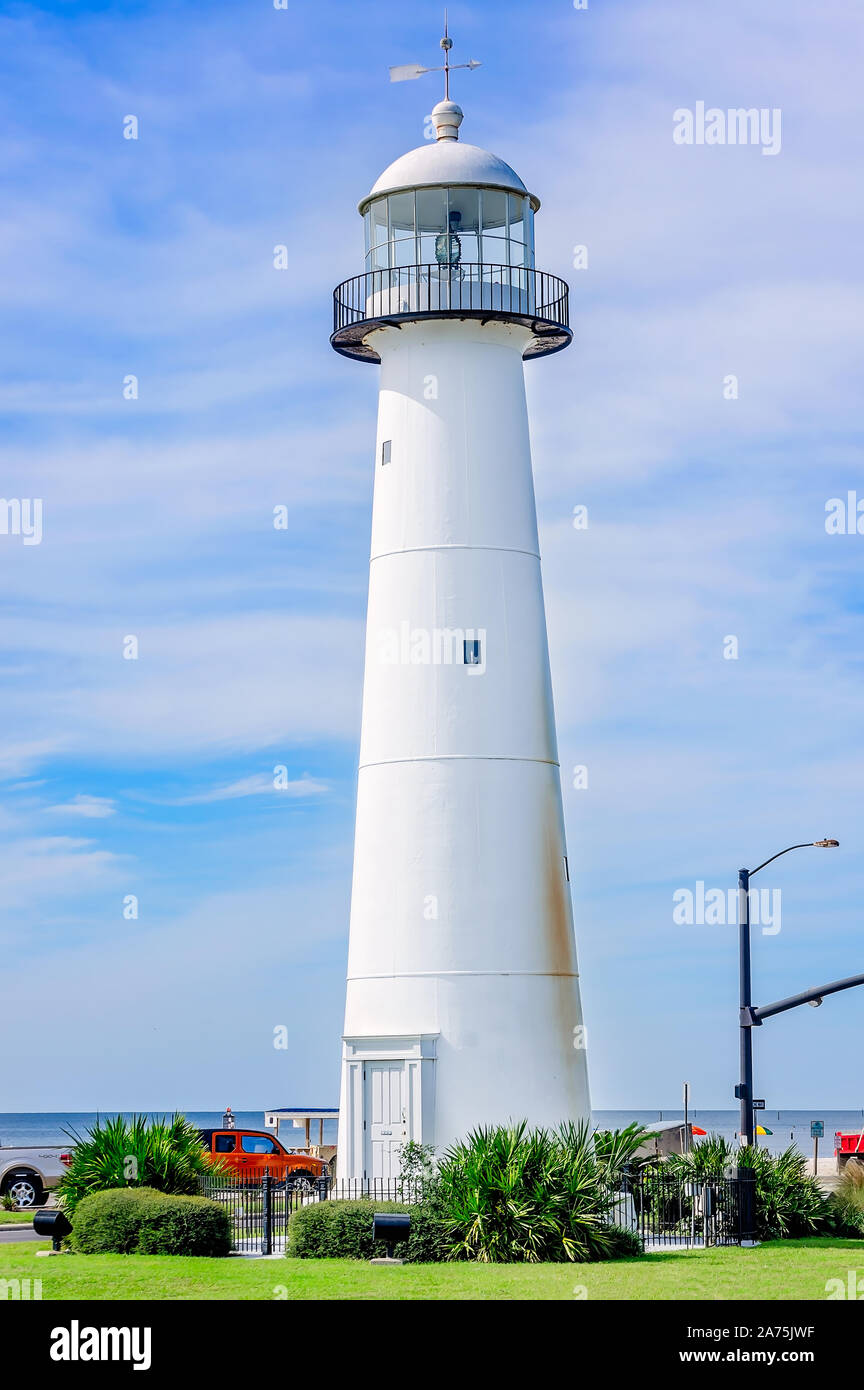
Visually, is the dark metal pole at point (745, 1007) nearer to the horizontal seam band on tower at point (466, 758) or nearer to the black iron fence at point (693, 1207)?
the black iron fence at point (693, 1207)

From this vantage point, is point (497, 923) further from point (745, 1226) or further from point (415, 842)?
point (745, 1226)

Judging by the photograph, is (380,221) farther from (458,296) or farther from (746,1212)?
(746,1212)

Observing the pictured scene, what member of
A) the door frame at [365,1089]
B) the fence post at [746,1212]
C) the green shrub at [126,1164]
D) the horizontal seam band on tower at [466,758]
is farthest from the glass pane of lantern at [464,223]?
the fence post at [746,1212]

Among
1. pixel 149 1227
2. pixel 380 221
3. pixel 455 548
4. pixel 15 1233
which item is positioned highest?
pixel 380 221

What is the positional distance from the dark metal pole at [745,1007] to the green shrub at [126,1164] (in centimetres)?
1058

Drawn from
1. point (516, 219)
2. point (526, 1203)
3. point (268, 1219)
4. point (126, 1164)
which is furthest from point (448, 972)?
point (516, 219)

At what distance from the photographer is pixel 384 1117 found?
31844mm

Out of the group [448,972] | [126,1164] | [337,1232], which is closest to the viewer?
[337,1232]

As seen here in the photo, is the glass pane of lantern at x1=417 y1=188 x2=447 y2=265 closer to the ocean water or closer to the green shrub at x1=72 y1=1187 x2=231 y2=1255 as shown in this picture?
the green shrub at x1=72 y1=1187 x2=231 y2=1255

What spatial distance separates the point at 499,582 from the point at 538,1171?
1023 cm

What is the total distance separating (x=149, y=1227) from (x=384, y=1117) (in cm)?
555

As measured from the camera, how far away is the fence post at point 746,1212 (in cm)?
3186

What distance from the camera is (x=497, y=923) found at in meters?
31.9
